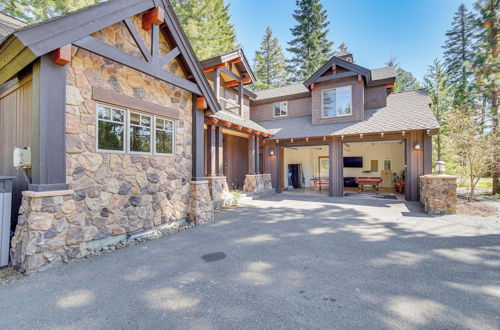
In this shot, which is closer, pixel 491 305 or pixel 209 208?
pixel 491 305

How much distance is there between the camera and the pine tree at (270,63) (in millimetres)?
27969

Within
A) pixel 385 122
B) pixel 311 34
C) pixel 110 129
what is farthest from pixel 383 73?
pixel 311 34

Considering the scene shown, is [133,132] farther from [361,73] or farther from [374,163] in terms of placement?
[374,163]

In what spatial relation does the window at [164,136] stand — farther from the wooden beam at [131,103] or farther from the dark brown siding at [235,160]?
the dark brown siding at [235,160]

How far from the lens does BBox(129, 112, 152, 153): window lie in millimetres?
4621

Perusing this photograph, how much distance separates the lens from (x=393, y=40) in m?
15.5

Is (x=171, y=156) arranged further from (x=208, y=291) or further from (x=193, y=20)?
(x=193, y=20)

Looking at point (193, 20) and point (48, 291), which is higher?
point (193, 20)

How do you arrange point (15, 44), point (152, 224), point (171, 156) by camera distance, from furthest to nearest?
1. point (171, 156)
2. point (152, 224)
3. point (15, 44)

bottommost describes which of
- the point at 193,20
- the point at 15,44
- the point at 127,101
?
the point at 127,101

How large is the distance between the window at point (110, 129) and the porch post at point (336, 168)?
928 cm

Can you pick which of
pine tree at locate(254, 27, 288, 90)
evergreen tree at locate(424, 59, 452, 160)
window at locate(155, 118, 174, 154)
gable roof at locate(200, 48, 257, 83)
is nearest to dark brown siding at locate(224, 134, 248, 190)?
gable roof at locate(200, 48, 257, 83)

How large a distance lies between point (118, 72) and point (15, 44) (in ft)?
4.65

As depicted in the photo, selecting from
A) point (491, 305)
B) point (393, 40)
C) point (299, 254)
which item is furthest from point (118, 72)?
point (393, 40)
